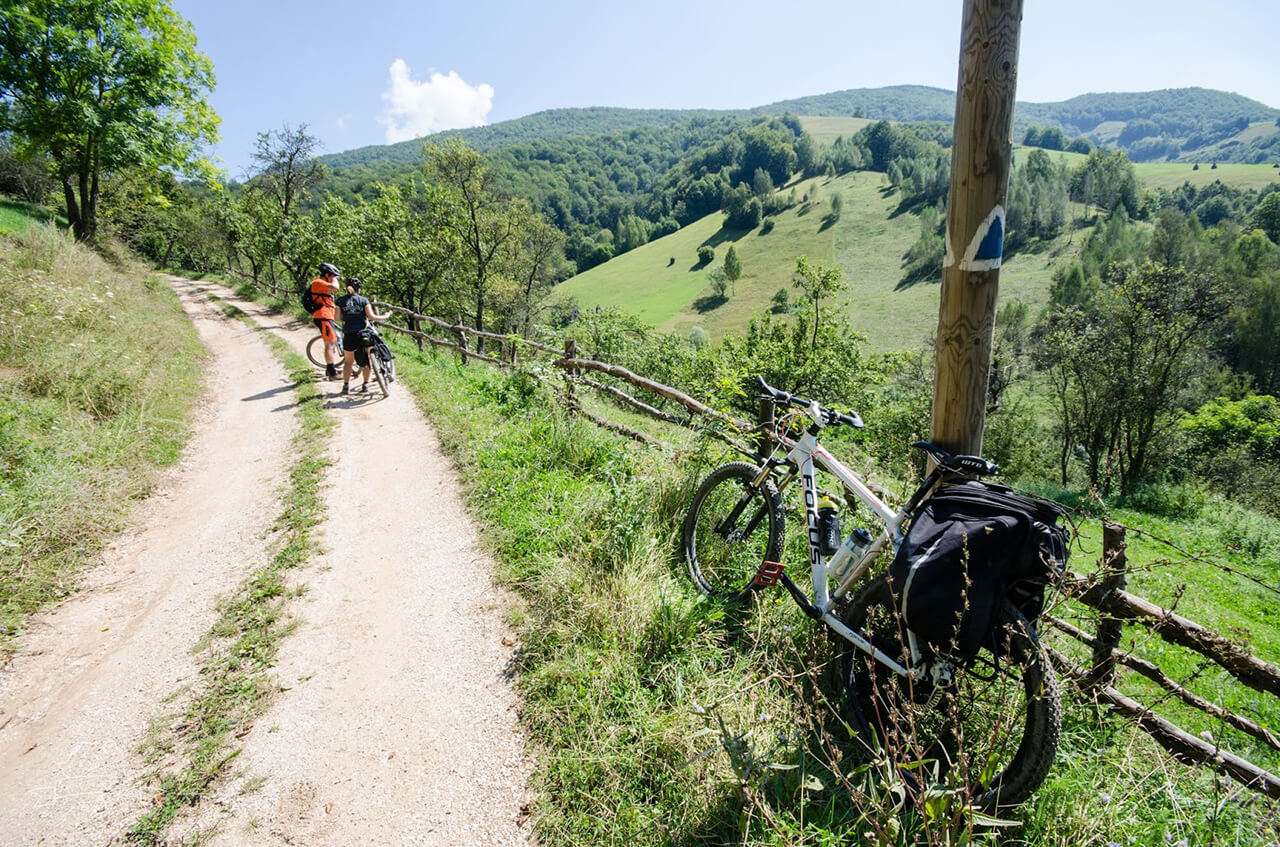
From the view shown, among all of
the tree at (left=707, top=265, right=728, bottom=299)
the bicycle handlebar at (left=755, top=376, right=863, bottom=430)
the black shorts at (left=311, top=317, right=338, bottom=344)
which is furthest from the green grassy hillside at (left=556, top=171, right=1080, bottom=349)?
the bicycle handlebar at (left=755, top=376, right=863, bottom=430)

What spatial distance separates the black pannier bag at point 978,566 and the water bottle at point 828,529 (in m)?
1.02

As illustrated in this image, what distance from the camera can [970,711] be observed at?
2477 millimetres

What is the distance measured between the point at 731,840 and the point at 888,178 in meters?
118

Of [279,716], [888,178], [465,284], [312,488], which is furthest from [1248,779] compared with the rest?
[888,178]

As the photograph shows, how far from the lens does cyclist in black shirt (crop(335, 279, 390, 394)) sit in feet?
29.4

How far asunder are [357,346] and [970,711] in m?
9.60

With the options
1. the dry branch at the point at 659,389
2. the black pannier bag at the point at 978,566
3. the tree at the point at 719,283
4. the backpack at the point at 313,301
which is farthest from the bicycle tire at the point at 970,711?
the tree at the point at 719,283

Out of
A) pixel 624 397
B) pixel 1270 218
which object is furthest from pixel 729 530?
pixel 1270 218

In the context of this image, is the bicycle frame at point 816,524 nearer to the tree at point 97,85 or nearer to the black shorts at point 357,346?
the black shorts at point 357,346

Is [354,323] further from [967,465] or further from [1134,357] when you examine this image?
[1134,357]

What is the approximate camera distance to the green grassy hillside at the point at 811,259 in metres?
61.4

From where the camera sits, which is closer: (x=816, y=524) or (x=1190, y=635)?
(x=1190, y=635)

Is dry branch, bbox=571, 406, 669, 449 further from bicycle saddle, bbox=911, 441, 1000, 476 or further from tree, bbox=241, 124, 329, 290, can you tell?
tree, bbox=241, 124, 329, 290

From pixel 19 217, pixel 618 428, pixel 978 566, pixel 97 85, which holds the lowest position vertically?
pixel 618 428
